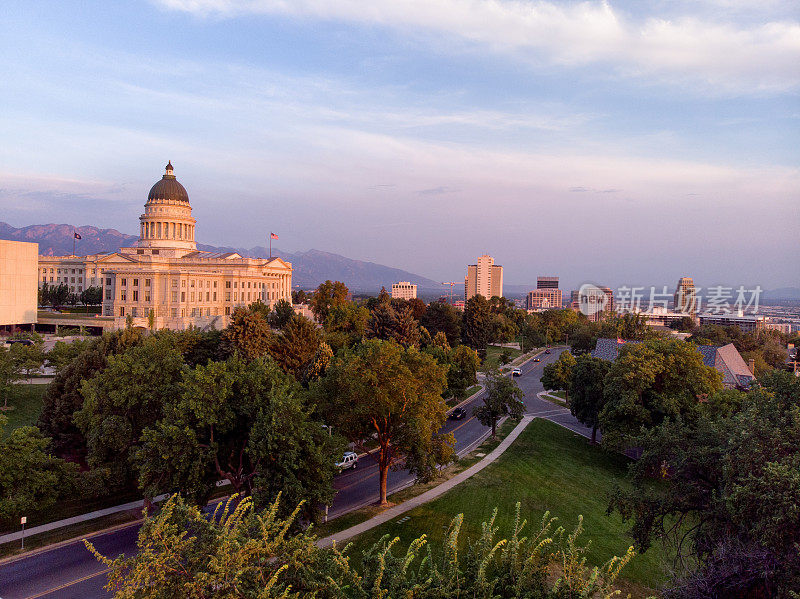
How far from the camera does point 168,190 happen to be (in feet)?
395

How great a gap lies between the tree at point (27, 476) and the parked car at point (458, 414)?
34.2 meters

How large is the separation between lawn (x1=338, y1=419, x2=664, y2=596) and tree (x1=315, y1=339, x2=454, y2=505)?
10.2 feet

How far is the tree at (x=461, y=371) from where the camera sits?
54.2 m

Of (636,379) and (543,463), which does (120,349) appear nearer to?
(543,463)

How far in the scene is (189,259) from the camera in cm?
11125


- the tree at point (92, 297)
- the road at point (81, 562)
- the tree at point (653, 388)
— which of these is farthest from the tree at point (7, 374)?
the tree at point (92, 297)

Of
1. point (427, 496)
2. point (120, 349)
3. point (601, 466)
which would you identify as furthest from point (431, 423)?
point (120, 349)

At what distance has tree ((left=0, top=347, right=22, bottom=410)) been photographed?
42463mm

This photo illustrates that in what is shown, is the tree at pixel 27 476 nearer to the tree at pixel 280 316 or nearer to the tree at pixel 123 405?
the tree at pixel 123 405

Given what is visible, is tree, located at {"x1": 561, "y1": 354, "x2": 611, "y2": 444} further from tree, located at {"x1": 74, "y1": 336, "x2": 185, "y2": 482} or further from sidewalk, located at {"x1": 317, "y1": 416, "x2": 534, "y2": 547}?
tree, located at {"x1": 74, "y1": 336, "x2": 185, "y2": 482}

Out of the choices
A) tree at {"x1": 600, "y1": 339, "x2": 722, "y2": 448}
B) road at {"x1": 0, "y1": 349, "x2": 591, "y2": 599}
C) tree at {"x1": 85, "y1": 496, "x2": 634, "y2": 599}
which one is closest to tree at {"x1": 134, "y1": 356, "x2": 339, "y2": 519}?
road at {"x1": 0, "y1": 349, "x2": 591, "y2": 599}

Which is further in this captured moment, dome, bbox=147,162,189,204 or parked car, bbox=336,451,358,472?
dome, bbox=147,162,189,204

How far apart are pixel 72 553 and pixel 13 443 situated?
5.96 m

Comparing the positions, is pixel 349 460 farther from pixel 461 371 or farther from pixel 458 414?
pixel 461 371
